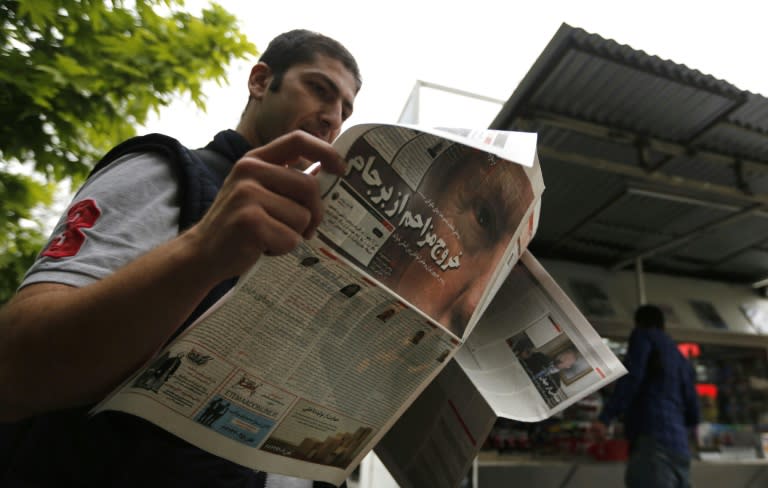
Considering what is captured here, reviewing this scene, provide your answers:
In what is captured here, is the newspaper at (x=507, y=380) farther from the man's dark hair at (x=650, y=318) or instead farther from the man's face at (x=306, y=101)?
the man's dark hair at (x=650, y=318)

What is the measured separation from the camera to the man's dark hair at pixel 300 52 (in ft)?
3.69

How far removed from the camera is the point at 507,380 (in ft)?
3.43

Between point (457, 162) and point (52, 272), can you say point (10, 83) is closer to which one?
point (52, 272)

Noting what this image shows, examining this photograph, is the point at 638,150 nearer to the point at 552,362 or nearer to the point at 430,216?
the point at 552,362

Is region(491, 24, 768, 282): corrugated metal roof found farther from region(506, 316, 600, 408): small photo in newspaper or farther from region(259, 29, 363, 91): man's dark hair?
region(506, 316, 600, 408): small photo in newspaper

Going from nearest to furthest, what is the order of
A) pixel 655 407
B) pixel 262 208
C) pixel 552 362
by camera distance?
pixel 262 208
pixel 552 362
pixel 655 407

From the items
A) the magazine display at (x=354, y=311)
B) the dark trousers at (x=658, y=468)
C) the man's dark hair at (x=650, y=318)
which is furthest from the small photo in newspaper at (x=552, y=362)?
the man's dark hair at (x=650, y=318)

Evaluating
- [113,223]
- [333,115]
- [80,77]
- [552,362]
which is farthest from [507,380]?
[80,77]

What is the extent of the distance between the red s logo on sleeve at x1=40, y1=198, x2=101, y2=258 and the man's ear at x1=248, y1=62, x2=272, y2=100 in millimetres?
560

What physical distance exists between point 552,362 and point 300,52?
2.80ft

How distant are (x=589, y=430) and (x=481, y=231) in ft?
15.6

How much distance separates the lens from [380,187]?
66cm

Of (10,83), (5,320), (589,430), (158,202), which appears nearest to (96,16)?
(10,83)

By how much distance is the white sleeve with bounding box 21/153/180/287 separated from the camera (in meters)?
0.60
